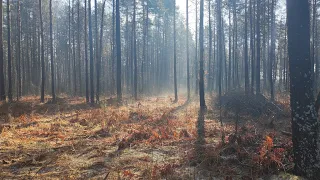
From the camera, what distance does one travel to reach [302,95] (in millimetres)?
4430

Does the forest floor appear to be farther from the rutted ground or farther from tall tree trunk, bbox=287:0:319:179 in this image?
tall tree trunk, bbox=287:0:319:179

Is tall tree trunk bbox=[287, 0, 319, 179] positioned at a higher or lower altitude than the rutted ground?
higher

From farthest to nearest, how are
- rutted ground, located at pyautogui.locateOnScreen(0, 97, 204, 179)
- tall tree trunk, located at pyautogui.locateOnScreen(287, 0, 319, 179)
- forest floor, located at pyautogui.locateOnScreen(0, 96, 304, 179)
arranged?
rutted ground, located at pyautogui.locateOnScreen(0, 97, 204, 179) < forest floor, located at pyautogui.locateOnScreen(0, 96, 304, 179) < tall tree trunk, located at pyautogui.locateOnScreen(287, 0, 319, 179)

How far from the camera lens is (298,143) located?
4.45 metres

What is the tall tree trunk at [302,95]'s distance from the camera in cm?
435

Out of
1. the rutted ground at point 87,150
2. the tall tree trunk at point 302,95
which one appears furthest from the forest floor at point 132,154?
the tall tree trunk at point 302,95

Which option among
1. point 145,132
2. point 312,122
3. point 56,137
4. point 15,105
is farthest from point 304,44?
point 15,105

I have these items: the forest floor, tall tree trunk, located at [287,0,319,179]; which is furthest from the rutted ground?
Result: tall tree trunk, located at [287,0,319,179]

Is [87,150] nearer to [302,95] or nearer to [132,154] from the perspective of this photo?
[132,154]

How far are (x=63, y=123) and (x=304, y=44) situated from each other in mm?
9313

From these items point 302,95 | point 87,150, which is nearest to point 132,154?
point 87,150

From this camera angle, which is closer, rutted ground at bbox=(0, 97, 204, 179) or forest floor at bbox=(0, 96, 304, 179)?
forest floor at bbox=(0, 96, 304, 179)

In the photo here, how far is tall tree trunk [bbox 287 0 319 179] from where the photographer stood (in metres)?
4.35

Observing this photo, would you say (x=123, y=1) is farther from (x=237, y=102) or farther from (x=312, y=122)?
(x=312, y=122)
